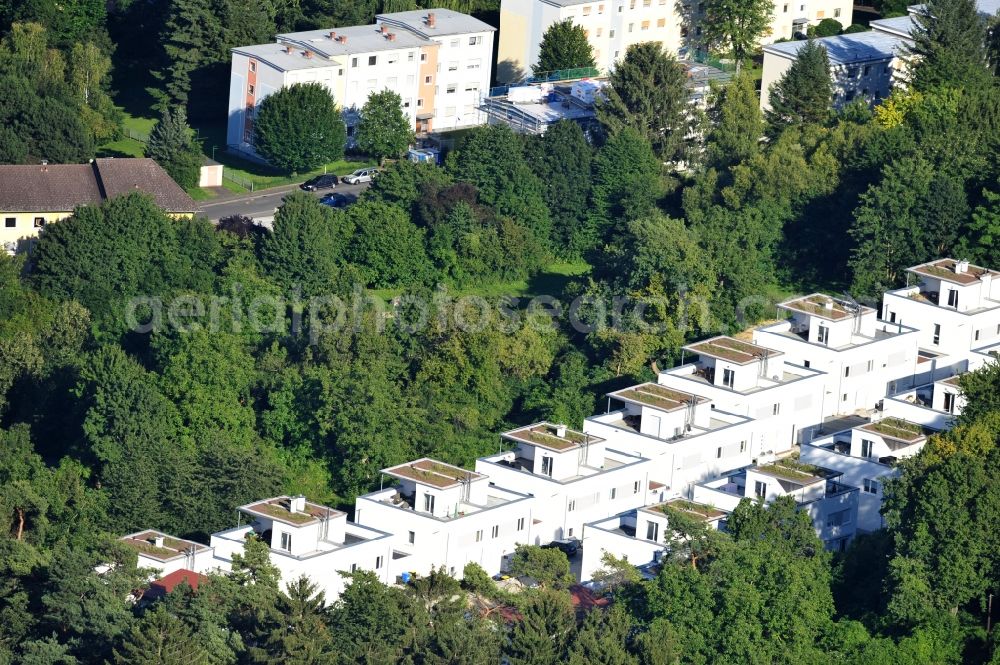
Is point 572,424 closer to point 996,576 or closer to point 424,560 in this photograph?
point 424,560

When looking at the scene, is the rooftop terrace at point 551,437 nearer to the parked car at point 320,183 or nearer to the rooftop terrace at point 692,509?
the rooftop terrace at point 692,509

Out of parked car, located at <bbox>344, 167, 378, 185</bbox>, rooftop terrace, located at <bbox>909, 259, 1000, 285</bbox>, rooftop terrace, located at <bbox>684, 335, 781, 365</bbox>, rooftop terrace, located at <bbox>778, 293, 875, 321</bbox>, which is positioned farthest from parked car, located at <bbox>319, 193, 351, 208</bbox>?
rooftop terrace, located at <bbox>909, 259, 1000, 285</bbox>

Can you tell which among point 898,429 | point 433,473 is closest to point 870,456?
point 898,429

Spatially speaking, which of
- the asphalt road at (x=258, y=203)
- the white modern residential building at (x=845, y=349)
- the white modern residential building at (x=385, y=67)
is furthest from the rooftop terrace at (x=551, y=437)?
the white modern residential building at (x=385, y=67)

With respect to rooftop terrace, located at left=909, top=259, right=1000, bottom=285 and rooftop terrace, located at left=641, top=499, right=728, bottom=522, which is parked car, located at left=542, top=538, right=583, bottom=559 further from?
rooftop terrace, located at left=909, top=259, right=1000, bottom=285

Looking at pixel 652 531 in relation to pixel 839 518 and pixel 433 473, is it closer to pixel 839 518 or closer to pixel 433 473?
pixel 839 518

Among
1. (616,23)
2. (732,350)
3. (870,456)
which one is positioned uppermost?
(616,23)

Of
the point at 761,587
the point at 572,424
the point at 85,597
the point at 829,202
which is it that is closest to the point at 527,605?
the point at 761,587
